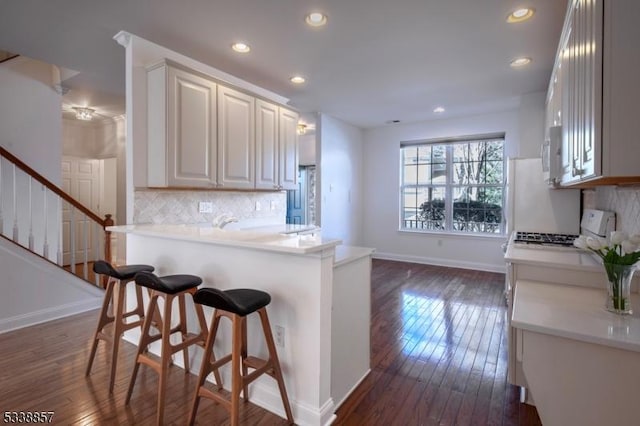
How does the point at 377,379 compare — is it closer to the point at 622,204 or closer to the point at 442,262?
the point at 622,204

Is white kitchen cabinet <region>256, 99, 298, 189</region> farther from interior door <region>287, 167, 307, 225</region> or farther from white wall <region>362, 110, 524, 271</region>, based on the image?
interior door <region>287, 167, 307, 225</region>

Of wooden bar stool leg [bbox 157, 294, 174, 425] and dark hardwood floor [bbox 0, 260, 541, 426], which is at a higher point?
wooden bar stool leg [bbox 157, 294, 174, 425]

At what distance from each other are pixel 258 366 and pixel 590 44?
2.22 meters

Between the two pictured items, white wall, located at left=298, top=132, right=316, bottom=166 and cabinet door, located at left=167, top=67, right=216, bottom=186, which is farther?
white wall, located at left=298, top=132, right=316, bottom=166

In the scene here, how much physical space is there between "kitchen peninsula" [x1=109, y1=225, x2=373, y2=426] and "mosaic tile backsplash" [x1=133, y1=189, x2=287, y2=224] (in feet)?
2.01

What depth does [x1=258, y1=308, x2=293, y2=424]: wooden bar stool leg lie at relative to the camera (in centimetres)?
175

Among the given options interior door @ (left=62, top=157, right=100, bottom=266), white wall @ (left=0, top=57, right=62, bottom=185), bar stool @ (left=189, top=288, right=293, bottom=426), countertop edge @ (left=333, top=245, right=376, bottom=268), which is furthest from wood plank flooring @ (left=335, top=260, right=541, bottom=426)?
interior door @ (left=62, top=157, right=100, bottom=266)

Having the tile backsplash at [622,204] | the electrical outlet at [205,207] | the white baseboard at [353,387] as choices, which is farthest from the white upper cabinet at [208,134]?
the tile backsplash at [622,204]

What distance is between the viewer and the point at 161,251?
99.7 inches

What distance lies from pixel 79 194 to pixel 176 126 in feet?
16.3

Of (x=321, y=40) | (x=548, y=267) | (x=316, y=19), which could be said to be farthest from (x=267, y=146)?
(x=548, y=267)

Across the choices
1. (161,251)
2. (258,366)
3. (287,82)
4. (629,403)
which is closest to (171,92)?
(161,251)

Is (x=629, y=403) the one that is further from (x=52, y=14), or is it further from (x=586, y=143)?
(x=52, y=14)

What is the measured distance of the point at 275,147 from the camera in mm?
3814
